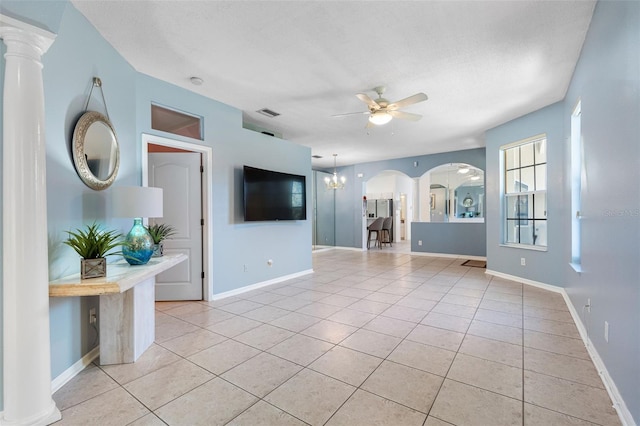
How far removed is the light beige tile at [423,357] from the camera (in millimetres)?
2193

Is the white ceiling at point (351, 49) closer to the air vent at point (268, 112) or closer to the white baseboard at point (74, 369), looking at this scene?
the air vent at point (268, 112)

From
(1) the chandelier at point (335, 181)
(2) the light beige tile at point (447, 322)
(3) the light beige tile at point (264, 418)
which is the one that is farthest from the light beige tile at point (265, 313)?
(1) the chandelier at point (335, 181)

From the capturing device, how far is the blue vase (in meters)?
2.36

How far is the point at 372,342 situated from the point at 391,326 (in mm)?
455

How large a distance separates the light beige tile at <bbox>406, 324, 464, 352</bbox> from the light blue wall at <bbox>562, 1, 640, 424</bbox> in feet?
3.27

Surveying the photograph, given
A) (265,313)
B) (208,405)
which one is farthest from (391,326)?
(208,405)

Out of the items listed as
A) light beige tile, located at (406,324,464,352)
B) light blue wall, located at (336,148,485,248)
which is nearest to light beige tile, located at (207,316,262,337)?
light beige tile, located at (406,324,464,352)

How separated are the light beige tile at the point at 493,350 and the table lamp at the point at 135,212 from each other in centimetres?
286

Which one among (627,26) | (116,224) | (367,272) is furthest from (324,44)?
(367,272)

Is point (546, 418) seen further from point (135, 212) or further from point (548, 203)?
point (548, 203)

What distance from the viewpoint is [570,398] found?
5.96 feet

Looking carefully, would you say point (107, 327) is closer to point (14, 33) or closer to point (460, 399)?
point (14, 33)

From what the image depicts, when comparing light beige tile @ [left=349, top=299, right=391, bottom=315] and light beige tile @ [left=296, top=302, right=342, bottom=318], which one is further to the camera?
light beige tile @ [left=349, top=299, right=391, bottom=315]

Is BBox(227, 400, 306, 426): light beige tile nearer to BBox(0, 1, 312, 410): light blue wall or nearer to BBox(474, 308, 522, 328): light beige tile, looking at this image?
BBox(0, 1, 312, 410): light blue wall
